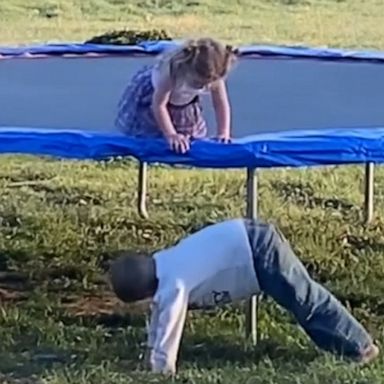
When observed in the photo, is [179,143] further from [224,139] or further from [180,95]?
[180,95]

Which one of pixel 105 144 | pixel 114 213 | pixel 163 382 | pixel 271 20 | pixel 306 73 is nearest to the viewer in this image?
pixel 163 382

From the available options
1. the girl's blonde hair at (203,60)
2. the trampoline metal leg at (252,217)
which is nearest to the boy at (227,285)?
the trampoline metal leg at (252,217)

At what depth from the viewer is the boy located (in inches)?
124

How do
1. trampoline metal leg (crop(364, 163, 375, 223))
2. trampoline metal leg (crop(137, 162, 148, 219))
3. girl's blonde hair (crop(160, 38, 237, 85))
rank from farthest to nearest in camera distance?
trampoline metal leg (crop(137, 162, 148, 219)) < trampoline metal leg (crop(364, 163, 375, 223)) < girl's blonde hair (crop(160, 38, 237, 85))

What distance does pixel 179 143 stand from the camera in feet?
10.8

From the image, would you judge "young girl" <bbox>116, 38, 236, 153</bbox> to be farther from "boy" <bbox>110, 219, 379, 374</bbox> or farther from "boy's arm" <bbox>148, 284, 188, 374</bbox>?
"boy's arm" <bbox>148, 284, 188, 374</bbox>

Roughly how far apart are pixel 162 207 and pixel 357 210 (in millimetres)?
688

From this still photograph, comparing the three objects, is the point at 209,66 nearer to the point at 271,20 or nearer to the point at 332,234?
the point at 332,234

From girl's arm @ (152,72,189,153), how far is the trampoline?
25 millimetres

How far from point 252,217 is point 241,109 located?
1.66 metres

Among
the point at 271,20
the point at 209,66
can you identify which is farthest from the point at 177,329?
the point at 271,20

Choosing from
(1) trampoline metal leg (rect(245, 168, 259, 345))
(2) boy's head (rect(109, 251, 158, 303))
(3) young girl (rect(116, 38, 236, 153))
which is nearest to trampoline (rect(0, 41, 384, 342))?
(1) trampoline metal leg (rect(245, 168, 259, 345))

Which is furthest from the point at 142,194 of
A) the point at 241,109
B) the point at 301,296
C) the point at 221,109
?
the point at 301,296

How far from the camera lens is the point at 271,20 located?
42.7 ft
